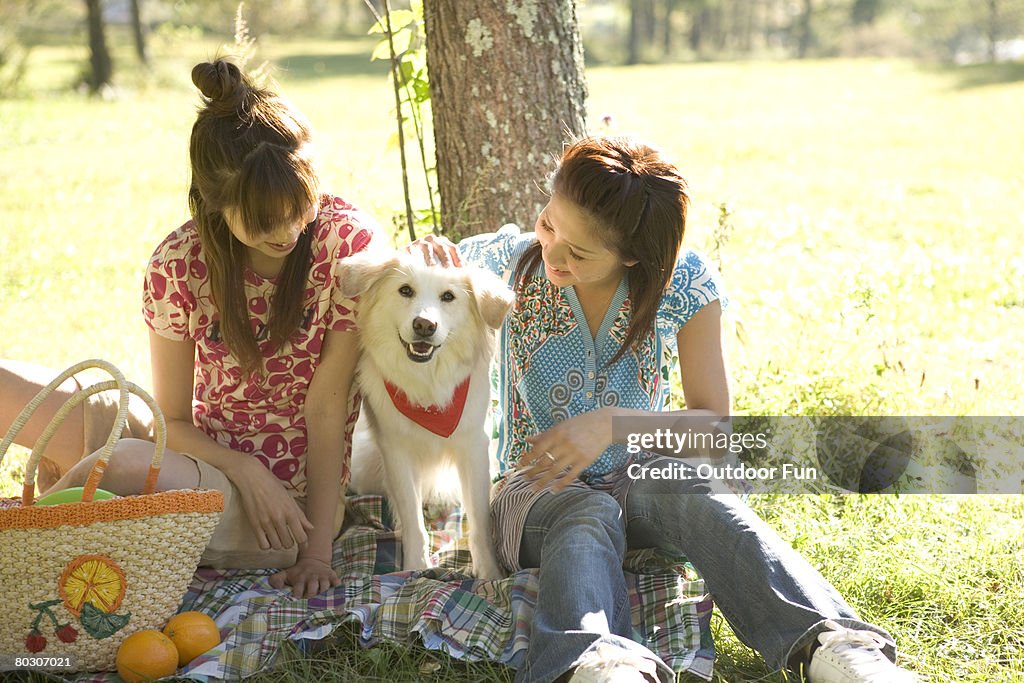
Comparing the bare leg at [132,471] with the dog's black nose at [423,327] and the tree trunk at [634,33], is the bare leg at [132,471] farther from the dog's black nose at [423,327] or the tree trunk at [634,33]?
the tree trunk at [634,33]

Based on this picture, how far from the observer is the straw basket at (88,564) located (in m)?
2.43

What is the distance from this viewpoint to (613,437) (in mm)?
2770

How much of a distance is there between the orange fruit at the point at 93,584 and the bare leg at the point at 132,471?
29 cm

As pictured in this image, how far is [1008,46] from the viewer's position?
103 ft

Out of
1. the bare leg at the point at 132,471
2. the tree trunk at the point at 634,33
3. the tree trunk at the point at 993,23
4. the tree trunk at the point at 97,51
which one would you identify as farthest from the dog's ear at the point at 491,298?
the tree trunk at the point at 993,23

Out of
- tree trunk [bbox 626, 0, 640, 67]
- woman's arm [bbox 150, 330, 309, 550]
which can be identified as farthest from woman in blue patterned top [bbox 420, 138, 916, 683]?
tree trunk [bbox 626, 0, 640, 67]

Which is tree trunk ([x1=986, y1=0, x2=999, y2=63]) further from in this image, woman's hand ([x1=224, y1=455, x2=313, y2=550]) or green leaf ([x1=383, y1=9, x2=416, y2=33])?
woman's hand ([x1=224, y1=455, x2=313, y2=550])

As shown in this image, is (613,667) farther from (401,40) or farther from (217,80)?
(401,40)

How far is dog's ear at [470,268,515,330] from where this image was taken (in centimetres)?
287

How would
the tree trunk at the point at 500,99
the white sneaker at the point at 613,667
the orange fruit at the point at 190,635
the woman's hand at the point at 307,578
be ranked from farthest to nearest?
the tree trunk at the point at 500,99 → the woman's hand at the point at 307,578 → the orange fruit at the point at 190,635 → the white sneaker at the point at 613,667

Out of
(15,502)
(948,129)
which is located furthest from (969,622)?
(948,129)

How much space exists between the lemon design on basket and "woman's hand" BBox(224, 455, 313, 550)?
0.51 m

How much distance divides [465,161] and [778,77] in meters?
19.7

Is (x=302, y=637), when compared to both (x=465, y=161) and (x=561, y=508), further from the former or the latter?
(x=465, y=161)
